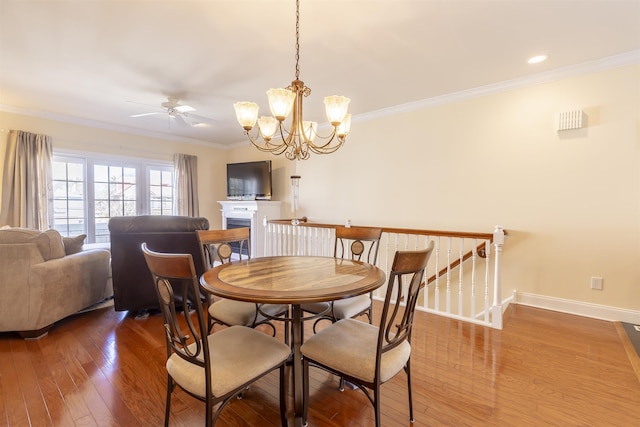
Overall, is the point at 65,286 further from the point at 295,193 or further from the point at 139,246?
the point at 295,193

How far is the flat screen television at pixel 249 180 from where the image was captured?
5865 mm

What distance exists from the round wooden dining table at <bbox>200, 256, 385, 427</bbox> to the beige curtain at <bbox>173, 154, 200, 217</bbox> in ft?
15.1

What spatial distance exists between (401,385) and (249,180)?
502cm

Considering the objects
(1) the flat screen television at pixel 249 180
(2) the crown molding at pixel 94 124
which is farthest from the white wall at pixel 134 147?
(1) the flat screen television at pixel 249 180

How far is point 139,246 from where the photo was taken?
2.85m

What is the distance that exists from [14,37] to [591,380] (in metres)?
5.19

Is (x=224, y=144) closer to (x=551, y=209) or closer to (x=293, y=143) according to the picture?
(x=293, y=143)

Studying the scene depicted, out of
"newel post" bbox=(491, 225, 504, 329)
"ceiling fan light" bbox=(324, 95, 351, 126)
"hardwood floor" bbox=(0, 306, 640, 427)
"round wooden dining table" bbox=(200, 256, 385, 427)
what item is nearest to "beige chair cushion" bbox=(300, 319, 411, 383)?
"round wooden dining table" bbox=(200, 256, 385, 427)

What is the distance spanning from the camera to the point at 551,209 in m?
3.18

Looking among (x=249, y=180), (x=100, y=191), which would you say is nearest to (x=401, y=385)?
(x=249, y=180)

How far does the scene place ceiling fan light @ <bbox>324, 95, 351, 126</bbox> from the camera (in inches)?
79.7

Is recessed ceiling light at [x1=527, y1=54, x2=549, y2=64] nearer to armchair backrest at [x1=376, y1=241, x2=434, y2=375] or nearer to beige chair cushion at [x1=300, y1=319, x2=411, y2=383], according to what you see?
armchair backrest at [x1=376, y1=241, x2=434, y2=375]

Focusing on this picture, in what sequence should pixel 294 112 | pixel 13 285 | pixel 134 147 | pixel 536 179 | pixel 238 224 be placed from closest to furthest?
1. pixel 294 112
2. pixel 13 285
3. pixel 536 179
4. pixel 134 147
5. pixel 238 224

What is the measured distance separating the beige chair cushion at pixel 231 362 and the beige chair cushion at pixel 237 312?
12.1 inches
